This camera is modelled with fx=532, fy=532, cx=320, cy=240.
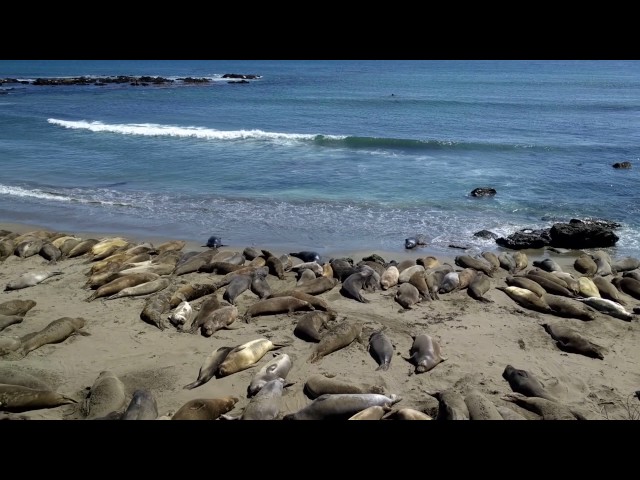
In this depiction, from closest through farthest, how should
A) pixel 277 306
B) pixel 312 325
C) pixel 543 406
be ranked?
pixel 543 406 < pixel 312 325 < pixel 277 306

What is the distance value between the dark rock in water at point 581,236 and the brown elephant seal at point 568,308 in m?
3.32

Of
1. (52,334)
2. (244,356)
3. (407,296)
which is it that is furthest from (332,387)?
(52,334)

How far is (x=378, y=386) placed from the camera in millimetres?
6344

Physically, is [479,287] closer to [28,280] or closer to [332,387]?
[332,387]

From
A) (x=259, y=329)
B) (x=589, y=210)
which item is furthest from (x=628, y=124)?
(x=259, y=329)

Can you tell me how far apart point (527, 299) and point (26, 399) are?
7202 mm

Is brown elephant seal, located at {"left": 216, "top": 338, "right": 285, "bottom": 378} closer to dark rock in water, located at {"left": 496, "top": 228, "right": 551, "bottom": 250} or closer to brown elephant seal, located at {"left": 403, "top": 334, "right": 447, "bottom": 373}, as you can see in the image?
brown elephant seal, located at {"left": 403, "top": 334, "right": 447, "bottom": 373}

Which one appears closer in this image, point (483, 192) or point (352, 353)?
point (352, 353)

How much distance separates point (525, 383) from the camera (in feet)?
20.6

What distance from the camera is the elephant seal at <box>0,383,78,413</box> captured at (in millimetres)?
5629

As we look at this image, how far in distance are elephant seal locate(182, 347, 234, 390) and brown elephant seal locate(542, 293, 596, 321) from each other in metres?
5.12

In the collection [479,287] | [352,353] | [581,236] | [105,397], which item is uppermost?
[581,236]

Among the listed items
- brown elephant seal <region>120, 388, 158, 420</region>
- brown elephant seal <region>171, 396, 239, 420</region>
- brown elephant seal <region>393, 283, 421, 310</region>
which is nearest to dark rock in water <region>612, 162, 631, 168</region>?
brown elephant seal <region>393, 283, 421, 310</region>

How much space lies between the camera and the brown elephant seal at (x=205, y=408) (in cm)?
557
